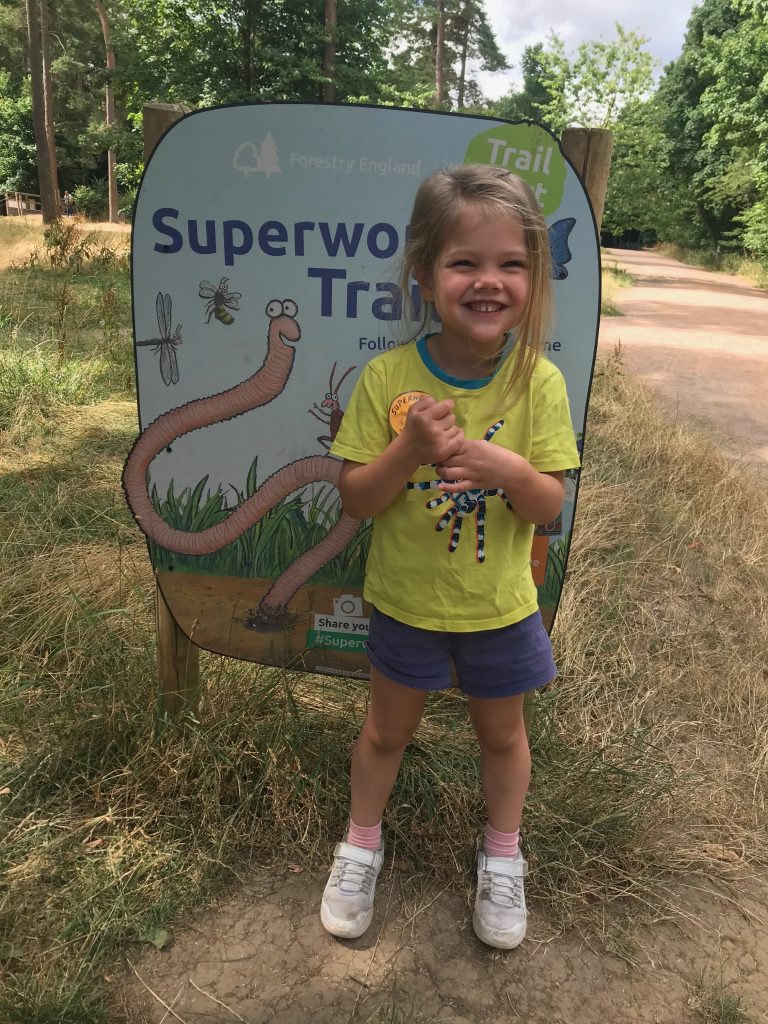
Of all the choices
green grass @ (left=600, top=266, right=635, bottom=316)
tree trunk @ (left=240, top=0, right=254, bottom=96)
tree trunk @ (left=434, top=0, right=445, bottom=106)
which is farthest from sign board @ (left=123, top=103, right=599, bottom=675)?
tree trunk @ (left=434, top=0, right=445, bottom=106)

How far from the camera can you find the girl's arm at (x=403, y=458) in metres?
1.16

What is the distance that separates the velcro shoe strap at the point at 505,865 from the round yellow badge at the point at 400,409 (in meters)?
1.04

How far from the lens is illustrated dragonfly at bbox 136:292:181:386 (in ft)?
5.29

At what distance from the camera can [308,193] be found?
153 cm

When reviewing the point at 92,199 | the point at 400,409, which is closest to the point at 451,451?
the point at 400,409

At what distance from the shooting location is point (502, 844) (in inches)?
64.8

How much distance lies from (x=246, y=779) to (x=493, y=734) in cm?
71

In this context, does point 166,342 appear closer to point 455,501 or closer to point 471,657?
point 455,501

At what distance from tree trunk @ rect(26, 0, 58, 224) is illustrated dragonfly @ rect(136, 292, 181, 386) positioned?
15.8m

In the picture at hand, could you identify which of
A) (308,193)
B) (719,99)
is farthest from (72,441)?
(719,99)

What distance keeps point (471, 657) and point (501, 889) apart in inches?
23.0

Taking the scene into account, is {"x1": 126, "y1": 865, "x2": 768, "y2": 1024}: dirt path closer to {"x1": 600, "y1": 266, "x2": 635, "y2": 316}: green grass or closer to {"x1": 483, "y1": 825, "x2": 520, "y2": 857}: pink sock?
{"x1": 483, "y1": 825, "x2": 520, "y2": 857}: pink sock

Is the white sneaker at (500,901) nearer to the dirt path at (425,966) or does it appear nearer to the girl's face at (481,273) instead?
the dirt path at (425,966)

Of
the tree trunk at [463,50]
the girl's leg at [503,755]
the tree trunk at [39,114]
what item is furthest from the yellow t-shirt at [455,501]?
the tree trunk at [463,50]
